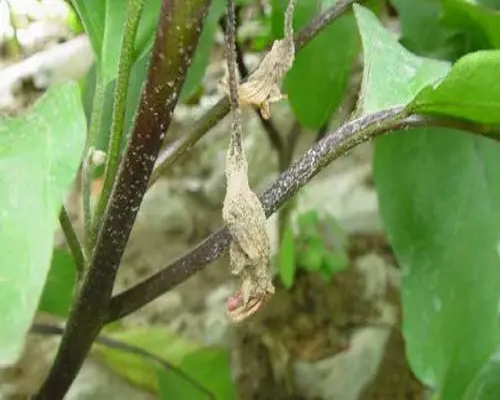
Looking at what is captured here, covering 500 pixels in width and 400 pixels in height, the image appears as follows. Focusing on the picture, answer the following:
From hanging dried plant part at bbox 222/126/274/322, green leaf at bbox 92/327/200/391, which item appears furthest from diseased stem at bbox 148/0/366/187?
green leaf at bbox 92/327/200/391

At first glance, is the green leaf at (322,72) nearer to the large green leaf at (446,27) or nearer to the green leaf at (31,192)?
the large green leaf at (446,27)

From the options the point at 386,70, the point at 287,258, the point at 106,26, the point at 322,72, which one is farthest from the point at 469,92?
the point at 287,258

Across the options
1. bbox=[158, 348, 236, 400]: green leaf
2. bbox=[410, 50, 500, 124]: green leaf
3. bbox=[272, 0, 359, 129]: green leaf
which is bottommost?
bbox=[158, 348, 236, 400]: green leaf

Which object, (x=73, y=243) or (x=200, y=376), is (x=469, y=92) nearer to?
(x=73, y=243)

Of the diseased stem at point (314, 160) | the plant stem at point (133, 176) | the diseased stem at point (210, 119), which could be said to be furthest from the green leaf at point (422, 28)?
the plant stem at point (133, 176)

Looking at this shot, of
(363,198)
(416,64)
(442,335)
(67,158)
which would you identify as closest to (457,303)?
(442,335)

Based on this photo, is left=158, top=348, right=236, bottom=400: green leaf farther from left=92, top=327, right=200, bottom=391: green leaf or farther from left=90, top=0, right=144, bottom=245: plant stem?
left=90, top=0, right=144, bottom=245: plant stem
